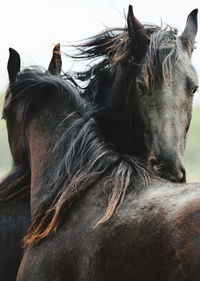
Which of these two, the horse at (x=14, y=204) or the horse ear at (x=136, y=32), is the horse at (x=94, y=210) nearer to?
the horse at (x=14, y=204)

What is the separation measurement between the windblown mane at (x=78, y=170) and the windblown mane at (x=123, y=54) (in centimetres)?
71

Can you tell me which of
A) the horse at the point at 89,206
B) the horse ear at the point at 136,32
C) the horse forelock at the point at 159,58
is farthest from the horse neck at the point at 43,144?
the horse ear at the point at 136,32

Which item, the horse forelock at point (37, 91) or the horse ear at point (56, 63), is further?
the horse ear at point (56, 63)

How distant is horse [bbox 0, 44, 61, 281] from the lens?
12.5ft

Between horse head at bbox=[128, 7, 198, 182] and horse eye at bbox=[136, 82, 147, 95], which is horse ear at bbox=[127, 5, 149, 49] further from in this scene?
horse eye at bbox=[136, 82, 147, 95]

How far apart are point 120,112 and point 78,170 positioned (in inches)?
43.4

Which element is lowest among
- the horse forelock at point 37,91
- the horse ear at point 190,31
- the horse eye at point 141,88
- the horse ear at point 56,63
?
the horse eye at point 141,88

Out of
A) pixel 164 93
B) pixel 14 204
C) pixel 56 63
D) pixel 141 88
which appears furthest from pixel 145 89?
pixel 14 204

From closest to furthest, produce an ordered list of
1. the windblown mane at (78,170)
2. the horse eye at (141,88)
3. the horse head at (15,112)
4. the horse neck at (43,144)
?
1. the windblown mane at (78,170)
2. the horse neck at (43,144)
3. the horse head at (15,112)
4. the horse eye at (141,88)

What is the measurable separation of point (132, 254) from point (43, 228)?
0.91 metres

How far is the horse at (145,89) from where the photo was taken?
3906 millimetres

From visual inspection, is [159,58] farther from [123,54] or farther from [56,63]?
[56,63]

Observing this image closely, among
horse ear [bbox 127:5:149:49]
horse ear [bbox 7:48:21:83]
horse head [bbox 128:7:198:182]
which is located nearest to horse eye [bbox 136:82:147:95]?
horse head [bbox 128:7:198:182]


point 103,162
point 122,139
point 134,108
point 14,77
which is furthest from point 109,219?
point 14,77
